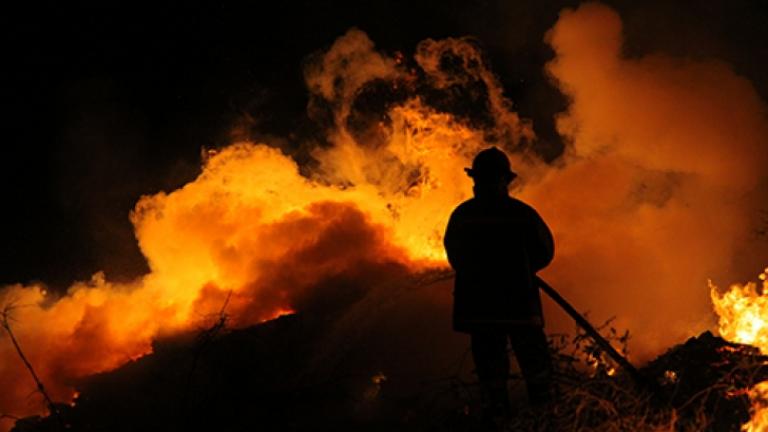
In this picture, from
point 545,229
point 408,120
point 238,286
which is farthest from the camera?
point 408,120

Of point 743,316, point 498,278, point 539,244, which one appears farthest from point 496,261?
point 743,316

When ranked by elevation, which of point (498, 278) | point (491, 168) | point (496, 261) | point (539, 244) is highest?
point (491, 168)

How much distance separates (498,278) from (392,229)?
21.3 feet

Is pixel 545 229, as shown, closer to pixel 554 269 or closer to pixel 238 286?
pixel 554 269

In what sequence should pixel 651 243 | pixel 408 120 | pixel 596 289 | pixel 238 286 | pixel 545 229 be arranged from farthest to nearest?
pixel 408 120
pixel 238 286
pixel 651 243
pixel 596 289
pixel 545 229

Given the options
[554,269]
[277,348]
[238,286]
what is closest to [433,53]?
[554,269]

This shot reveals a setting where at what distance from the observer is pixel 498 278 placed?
4.22 m

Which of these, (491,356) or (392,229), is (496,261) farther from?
(392,229)

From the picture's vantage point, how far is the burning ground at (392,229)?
846 cm

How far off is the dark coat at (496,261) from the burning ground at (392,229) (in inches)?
123

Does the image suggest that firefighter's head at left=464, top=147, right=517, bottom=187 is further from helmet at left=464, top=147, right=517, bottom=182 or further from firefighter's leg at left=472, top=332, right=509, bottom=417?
firefighter's leg at left=472, top=332, right=509, bottom=417

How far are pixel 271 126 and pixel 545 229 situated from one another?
10328mm

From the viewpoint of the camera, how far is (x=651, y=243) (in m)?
9.77

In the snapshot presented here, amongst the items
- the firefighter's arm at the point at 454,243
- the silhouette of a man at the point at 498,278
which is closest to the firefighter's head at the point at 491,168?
the silhouette of a man at the point at 498,278
